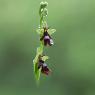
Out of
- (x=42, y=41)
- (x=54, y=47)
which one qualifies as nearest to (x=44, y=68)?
(x=42, y=41)

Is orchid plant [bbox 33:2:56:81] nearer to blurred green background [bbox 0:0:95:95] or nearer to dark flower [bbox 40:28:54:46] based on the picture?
dark flower [bbox 40:28:54:46]

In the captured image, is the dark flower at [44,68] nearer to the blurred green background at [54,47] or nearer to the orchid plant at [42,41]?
the orchid plant at [42,41]

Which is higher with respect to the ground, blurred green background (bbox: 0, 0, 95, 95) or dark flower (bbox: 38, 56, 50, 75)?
blurred green background (bbox: 0, 0, 95, 95)

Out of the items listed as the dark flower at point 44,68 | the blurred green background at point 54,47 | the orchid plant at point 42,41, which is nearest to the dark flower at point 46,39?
the orchid plant at point 42,41

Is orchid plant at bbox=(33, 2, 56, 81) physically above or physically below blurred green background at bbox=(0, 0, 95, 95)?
below

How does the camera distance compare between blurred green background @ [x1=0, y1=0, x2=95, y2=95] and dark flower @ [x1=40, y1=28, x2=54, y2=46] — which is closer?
dark flower @ [x1=40, y1=28, x2=54, y2=46]

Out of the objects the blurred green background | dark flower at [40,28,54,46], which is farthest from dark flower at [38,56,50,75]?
the blurred green background

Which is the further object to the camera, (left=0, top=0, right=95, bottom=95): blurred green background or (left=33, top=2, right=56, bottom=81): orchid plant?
(left=0, top=0, right=95, bottom=95): blurred green background

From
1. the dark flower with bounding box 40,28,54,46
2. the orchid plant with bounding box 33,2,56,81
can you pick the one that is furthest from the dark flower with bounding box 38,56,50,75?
the dark flower with bounding box 40,28,54,46

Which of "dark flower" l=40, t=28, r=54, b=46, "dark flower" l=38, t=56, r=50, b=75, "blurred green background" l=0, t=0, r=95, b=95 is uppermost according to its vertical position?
"blurred green background" l=0, t=0, r=95, b=95
